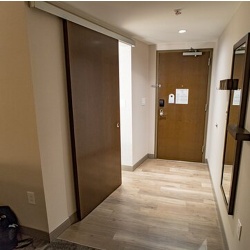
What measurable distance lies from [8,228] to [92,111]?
1.38m

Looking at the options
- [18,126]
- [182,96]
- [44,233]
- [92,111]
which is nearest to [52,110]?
[18,126]

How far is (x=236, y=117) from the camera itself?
5.74 ft

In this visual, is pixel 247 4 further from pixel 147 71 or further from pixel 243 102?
pixel 147 71

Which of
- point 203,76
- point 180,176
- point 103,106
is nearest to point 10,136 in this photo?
point 103,106

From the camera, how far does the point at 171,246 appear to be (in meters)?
1.92

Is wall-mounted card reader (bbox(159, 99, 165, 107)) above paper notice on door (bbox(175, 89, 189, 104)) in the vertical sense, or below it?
below

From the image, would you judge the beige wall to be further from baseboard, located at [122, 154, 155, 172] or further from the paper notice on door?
the paper notice on door

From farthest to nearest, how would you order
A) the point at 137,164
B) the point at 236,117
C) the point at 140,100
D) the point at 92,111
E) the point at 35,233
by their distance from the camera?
the point at 137,164 < the point at 140,100 < the point at 92,111 < the point at 35,233 < the point at 236,117

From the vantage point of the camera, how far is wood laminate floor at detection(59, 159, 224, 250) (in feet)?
6.51

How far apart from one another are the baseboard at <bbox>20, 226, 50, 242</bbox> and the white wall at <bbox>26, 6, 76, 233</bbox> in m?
0.08

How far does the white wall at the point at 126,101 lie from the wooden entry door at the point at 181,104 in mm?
846

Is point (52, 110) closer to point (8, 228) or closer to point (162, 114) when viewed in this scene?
point (8, 228)

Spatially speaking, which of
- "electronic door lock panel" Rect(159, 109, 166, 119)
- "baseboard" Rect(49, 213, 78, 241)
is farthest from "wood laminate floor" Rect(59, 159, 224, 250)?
"electronic door lock panel" Rect(159, 109, 166, 119)

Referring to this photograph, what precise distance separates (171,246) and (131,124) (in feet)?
6.14
